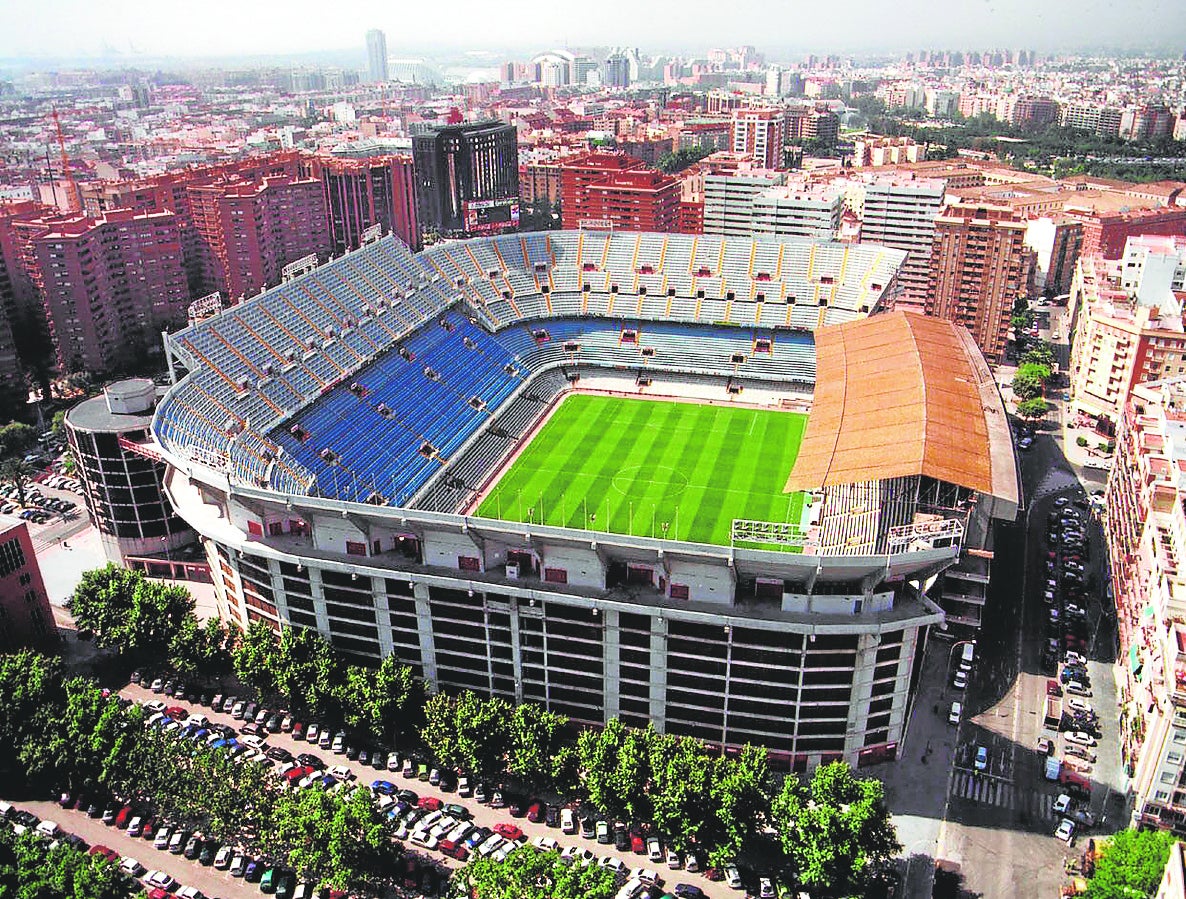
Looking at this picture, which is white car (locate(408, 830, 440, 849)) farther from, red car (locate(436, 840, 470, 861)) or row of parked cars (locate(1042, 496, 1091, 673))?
row of parked cars (locate(1042, 496, 1091, 673))

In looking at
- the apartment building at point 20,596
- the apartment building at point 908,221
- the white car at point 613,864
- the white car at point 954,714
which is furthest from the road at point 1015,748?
the apartment building at point 20,596

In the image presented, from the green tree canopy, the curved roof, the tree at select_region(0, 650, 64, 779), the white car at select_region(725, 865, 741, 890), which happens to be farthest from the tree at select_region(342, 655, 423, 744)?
the green tree canopy

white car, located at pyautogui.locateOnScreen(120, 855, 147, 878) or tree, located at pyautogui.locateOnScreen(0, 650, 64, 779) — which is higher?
tree, located at pyautogui.locateOnScreen(0, 650, 64, 779)

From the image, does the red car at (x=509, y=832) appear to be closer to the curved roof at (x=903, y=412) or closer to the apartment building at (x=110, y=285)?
the curved roof at (x=903, y=412)

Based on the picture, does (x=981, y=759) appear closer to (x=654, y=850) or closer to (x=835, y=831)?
(x=835, y=831)

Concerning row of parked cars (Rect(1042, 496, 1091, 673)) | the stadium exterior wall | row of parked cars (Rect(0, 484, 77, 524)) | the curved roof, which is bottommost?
row of parked cars (Rect(0, 484, 77, 524))

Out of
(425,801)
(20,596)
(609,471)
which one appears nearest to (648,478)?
(609,471)
